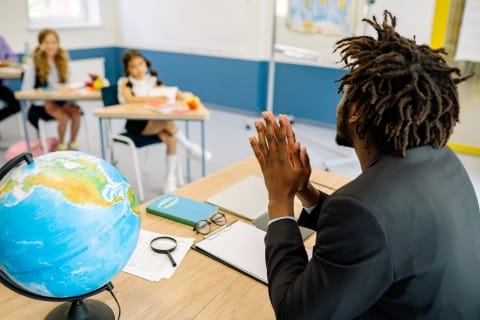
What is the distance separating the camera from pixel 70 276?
845 millimetres

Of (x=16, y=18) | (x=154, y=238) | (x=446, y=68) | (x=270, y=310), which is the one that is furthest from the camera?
(x=16, y=18)

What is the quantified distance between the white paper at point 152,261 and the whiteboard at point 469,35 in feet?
10.2

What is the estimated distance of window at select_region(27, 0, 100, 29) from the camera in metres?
5.88

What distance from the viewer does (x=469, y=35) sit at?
344 centimetres

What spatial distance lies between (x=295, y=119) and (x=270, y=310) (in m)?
4.60

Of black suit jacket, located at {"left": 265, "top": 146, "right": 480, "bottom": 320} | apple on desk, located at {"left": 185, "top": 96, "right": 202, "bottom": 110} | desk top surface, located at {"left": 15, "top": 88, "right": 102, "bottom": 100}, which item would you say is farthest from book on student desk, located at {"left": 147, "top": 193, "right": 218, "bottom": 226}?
desk top surface, located at {"left": 15, "top": 88, "right": 102, "bottom": 100}

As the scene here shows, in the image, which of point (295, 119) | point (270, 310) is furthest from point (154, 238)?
point (295, 119)

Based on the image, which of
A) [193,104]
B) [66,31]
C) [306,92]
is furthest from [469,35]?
[66,31]

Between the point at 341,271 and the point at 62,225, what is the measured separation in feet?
1.70

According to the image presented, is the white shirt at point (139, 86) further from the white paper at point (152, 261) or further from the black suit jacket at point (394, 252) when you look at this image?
the black suit jacket at point (394, 252)

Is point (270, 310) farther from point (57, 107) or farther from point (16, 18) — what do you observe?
point (16, 18)

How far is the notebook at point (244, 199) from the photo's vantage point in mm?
1489

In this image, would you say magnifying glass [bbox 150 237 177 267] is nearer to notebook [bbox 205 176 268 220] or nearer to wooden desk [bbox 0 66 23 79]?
notebook [bbox 205 176 268 220]

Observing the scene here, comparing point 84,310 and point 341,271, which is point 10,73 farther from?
point 341,271
